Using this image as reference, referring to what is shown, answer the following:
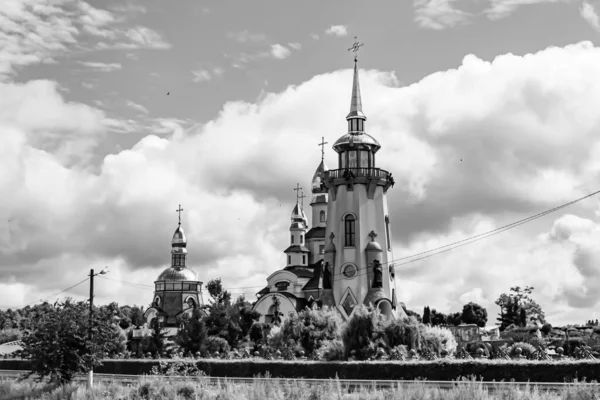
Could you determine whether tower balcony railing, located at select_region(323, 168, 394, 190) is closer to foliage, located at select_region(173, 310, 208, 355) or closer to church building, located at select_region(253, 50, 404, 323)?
church building, located at select_region(253, 50, 404, 323)

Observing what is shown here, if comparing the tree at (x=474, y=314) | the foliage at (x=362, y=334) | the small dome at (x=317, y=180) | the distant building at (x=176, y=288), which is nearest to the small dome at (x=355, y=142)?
the small dome at (x=317, y=180)

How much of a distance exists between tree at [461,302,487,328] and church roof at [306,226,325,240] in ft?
241

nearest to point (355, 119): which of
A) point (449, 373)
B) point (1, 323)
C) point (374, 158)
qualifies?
point (374, 158)

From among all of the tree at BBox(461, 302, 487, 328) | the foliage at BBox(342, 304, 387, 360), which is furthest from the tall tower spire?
the tree at BBox(461, 302, 487, 328)

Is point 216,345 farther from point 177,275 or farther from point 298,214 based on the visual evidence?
point 177,275

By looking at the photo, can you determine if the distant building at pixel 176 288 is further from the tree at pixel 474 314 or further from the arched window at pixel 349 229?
the tree at pixel 474 314

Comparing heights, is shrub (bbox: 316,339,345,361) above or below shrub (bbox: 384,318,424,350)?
below

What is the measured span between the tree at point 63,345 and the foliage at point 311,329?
21.9 meters

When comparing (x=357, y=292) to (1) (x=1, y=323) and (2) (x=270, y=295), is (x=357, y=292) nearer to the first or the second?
(2) (x=270, y=295)

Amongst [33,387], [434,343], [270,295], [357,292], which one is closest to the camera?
[33,387]

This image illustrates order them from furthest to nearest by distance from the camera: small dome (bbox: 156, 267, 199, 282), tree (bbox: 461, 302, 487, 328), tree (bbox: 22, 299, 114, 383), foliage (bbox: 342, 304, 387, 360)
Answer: tree (bbox: 461, 302, 487, 328), small dome (bbox: 156, 267, 199, 282), foliage (bbox: 342, 304, 387, 360), tree (bbox: 22, 299, 114, 383)

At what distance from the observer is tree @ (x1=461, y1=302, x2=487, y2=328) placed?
166500 mm

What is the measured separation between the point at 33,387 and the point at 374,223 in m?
43.6

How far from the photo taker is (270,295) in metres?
92.2
